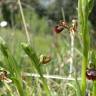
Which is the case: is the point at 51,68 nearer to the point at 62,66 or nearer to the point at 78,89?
the point at 62,66

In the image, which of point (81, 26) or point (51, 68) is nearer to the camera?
point (81, 26)

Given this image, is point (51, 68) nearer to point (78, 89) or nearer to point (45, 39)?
point (78, 89)

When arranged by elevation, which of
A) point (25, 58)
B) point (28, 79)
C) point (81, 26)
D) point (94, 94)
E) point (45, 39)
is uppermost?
point (81, 26)

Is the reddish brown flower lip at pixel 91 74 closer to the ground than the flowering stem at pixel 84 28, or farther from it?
closer to the ground

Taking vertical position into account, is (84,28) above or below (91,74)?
above

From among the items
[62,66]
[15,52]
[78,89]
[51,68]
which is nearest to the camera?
[78,89]

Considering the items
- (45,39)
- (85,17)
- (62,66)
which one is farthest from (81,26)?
(45,39)

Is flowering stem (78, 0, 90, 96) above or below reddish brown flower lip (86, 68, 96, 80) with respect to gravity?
above

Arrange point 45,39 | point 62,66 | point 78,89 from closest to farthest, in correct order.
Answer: point 78,89, point 62,66, point 45,39

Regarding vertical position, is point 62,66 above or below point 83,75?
below
